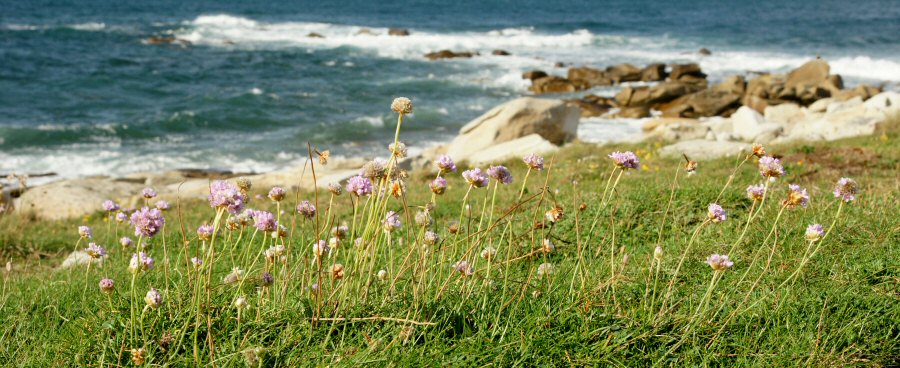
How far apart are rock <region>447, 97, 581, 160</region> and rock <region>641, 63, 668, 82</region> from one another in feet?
56.7

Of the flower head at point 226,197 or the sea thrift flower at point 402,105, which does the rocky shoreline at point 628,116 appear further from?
the sea thrift flower at point 402,105

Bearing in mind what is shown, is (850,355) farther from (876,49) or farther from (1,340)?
(876,49)

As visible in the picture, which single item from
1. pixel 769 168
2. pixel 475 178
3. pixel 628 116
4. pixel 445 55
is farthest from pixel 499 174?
pixel 445 55

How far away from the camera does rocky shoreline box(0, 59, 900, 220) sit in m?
12.7

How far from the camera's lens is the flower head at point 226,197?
8.77 ft

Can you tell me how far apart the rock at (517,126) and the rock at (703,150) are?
4.23 m

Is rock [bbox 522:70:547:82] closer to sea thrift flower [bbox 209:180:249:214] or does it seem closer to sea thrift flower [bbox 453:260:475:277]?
sea thrift flower [bbox 453:260:475:277]

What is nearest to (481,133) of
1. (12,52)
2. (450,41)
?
(12,52)

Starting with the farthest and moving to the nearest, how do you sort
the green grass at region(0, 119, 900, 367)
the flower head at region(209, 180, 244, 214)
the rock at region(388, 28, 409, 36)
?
the rock at region(388, 28, 409, 36)
the green grass at region(0, 119, 900, 367)
the flower head at region(209, 180, 244, 214)

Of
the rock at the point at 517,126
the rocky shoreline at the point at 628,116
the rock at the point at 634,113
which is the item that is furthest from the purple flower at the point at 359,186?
the rock at the point at 634,113

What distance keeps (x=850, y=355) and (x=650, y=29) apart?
5550 centimetres

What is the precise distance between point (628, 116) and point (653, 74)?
902cm

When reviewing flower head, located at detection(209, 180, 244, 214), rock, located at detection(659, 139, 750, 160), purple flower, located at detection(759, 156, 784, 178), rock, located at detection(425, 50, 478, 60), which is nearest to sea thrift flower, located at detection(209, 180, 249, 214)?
flower head, located at detection(209, 180, 244, 214)

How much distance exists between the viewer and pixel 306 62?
124 feet
